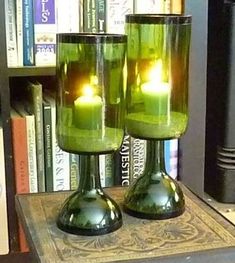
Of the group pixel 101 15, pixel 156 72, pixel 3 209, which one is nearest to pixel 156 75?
pixel 156 72

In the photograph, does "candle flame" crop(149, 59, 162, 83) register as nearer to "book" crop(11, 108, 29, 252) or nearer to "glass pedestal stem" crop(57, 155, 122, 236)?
"glass pedestal stem" crop(57, 155, 122, 236)

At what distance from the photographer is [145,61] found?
3.07 feet

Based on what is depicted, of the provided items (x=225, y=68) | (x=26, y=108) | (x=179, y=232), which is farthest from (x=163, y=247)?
(x=225, y=68)

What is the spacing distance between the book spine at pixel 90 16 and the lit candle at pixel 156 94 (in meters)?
0.33

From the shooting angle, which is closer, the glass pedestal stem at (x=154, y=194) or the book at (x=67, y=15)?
the glass pedestal stem at (x=154, y=194)

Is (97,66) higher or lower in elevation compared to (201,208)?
higher

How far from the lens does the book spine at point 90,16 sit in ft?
3.99

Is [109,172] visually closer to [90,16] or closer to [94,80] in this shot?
[90,16]

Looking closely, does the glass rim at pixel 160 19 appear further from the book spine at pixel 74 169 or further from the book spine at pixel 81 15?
the book spine at pixel 74 169

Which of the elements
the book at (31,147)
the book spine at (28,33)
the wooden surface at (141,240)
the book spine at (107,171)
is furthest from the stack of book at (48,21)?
the wooden surface at (141,240)

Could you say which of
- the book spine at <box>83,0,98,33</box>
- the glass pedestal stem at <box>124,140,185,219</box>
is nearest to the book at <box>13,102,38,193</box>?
the book spine at <box>83,0,98,33</box>

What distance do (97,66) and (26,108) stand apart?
44 centimetres

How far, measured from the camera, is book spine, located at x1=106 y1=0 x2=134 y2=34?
1.23 metres

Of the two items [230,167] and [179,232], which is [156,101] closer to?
[179,232]
